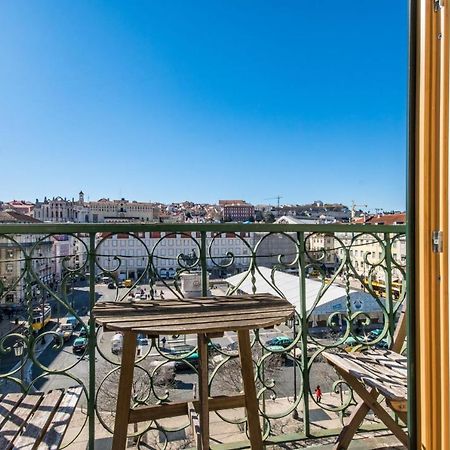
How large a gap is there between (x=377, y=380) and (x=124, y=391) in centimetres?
97

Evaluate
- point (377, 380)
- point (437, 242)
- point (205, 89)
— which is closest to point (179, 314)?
point (377, 380)

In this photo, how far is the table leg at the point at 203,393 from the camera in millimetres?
1190

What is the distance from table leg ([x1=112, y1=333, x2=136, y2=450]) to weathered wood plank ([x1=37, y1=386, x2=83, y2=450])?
19 cm

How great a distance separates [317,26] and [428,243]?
10130 mm

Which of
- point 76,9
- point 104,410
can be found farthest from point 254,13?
point 104,410

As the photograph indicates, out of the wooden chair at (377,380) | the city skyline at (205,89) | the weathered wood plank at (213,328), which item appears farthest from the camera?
the city skyline at (205,89)

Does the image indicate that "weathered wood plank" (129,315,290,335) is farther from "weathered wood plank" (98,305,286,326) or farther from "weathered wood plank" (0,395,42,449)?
"weathered wood plank" (0,395,42,449)

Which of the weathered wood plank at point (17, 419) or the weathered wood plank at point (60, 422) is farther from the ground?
the weathered wood plank at point (17, 419)

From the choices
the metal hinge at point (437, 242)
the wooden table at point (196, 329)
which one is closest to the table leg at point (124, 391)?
the wooden table at point (196, 329)

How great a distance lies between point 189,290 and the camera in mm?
1846

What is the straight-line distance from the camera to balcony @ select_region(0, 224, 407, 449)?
163 cm

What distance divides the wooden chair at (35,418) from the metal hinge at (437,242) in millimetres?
1328

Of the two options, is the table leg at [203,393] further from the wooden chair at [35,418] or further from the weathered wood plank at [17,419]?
the weathered wood plank at [17,419]

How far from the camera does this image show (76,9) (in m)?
4.88
